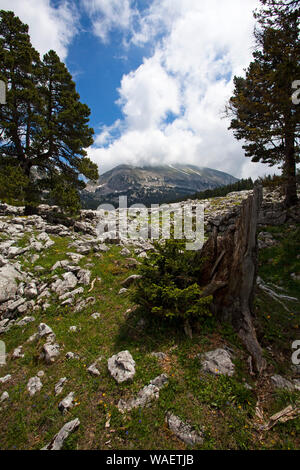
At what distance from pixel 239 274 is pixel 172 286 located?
2131mm

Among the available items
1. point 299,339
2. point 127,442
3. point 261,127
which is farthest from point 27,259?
point 261,127

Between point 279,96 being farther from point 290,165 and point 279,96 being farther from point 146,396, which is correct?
point 146,396

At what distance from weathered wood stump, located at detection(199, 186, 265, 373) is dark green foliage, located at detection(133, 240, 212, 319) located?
→ 1.83 feet

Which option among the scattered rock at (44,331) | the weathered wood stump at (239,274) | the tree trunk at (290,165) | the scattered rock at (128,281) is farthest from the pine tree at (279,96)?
the scattered rock at (44,331)

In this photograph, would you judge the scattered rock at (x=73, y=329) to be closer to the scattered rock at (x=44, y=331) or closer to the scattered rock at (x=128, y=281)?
the scattered rock at (x=44, y=331)

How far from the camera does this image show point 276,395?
407 centimetres

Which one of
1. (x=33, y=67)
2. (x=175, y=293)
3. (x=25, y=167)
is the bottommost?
(x=175, y=293)

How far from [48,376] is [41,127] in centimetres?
1766

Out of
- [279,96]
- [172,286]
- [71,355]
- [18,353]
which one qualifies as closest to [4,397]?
[18,353]

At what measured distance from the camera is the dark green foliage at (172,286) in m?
5.32

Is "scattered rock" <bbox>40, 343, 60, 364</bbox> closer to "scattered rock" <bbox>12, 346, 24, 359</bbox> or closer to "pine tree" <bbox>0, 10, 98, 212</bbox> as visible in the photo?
"scattered rock" <bbox>12, 346, 24, 359</bbox>

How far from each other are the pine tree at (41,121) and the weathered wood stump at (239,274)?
45.5 ft

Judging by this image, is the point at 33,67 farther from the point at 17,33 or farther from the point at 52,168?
the point at 52,168
